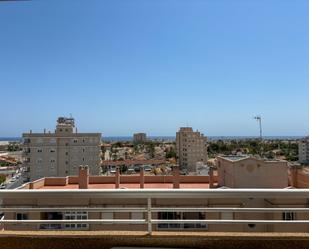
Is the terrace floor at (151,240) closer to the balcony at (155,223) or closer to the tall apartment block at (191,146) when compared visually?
the balcony at (155,223)

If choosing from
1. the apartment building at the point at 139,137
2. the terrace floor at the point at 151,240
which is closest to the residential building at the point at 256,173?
the terrace floor at the point at 151,240

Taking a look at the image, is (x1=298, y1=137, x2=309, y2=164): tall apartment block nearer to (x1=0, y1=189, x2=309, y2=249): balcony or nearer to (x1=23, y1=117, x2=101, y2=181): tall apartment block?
(x1=23, y1=117, x2=101, y2=181): tall apartment block

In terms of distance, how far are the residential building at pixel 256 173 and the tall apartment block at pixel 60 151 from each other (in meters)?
23.5

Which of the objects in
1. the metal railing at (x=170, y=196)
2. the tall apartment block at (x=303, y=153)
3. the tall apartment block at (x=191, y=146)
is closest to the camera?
the metal railing at (x=170, y=196)

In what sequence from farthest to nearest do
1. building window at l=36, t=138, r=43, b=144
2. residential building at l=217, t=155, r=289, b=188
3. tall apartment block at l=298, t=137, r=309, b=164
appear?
1. tall apartment block at l=298, t=137, r=309, b=164
2. building window at l=36, t=138, r=43, b=144
3. residential building at l=217, t=155, r=289, b=188

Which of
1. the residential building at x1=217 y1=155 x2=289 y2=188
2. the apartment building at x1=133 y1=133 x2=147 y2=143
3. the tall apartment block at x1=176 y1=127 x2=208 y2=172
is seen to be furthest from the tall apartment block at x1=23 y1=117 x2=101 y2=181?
the apartment building at x1=133 y1=133 x2=147 y2=143

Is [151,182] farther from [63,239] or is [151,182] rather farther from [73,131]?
[73,131]

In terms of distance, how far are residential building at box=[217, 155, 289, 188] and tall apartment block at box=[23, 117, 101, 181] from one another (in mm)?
23524

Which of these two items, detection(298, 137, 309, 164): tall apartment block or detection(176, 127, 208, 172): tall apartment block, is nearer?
detection(176, 127, 208, 172): tall apartment block

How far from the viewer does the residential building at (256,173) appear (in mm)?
12727

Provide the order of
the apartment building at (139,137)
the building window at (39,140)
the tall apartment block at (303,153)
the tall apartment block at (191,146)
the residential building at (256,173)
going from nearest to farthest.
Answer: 1. the residential building at (256,173)
2. the building window at (39,140)
3. the tall apartment block at (191,146)
4. the tall apartment block at (303,153)
5. the apartment building at (139,137)

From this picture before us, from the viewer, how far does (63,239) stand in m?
2.78

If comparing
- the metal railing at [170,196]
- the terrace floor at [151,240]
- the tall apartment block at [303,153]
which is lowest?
the tall apartment block at [303,153]

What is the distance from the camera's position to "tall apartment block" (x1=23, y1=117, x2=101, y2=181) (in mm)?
34938
